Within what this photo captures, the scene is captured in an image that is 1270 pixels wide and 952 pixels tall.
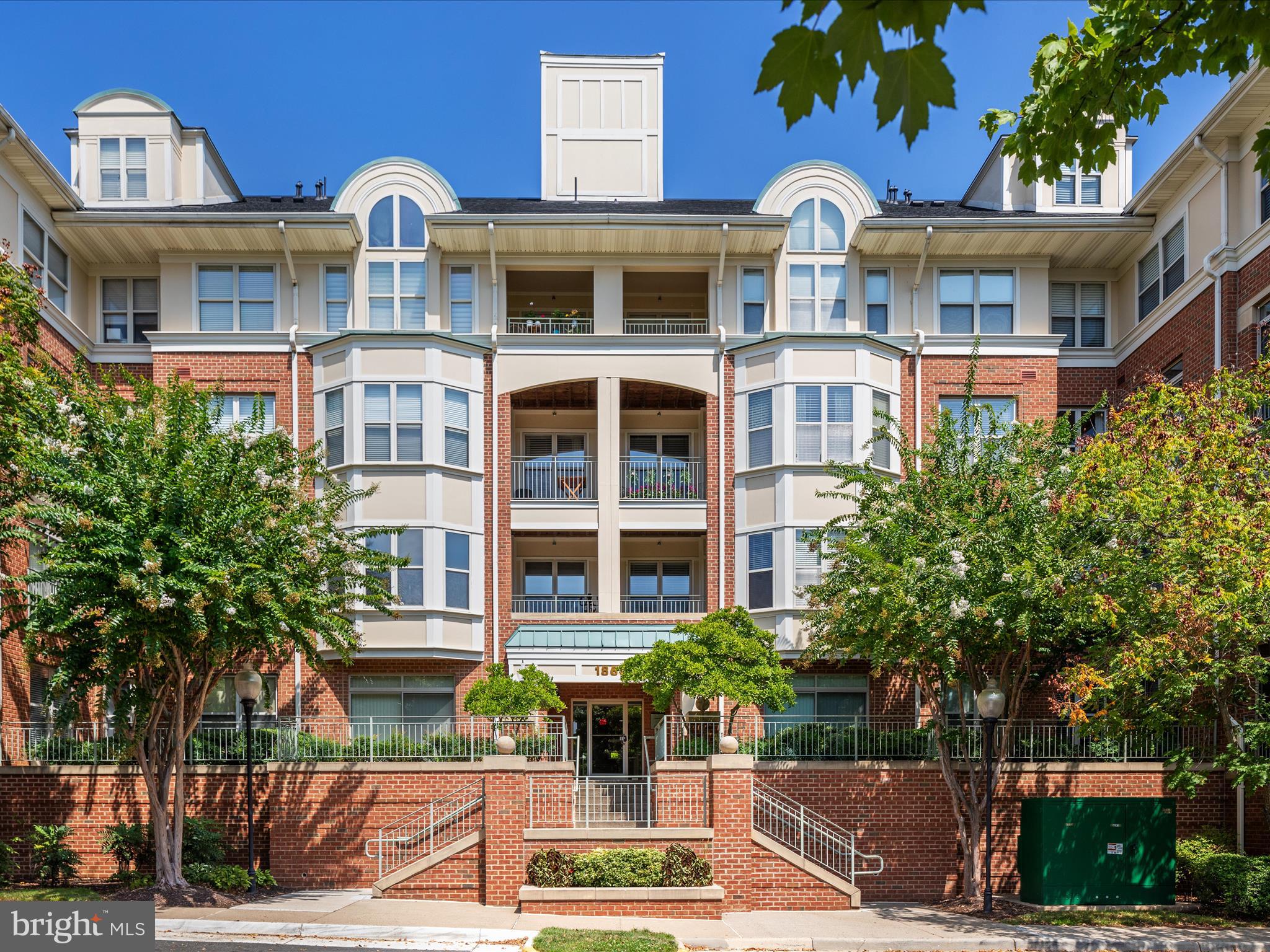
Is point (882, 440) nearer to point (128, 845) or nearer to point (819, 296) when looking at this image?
point (819, 296)

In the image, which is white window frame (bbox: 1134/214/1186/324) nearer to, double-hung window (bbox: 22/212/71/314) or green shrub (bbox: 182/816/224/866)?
green shrub (bbox: 182/816/224/866)

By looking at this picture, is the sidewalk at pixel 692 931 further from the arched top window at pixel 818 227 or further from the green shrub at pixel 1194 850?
the arched top window at pixel 818 227

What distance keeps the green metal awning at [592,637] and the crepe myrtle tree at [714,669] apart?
3.00m

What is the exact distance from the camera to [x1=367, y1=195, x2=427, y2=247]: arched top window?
28141 mm

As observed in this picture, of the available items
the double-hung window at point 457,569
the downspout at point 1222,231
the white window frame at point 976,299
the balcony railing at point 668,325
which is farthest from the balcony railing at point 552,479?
the downspout at point 1222,231

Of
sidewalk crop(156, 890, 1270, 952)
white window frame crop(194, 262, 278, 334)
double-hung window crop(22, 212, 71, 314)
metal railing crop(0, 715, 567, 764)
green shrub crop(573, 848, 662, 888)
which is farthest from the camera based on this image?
white window frame crop(194, 262, 278, 334)

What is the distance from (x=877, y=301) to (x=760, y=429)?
467cm

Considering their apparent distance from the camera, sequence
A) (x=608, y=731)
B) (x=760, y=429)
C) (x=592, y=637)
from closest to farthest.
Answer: (x=592, y=637)
(x=760, y=429)
(x=608, y=731)

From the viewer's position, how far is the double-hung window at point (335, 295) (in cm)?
2795

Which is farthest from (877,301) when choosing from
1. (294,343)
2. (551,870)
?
(551,870)

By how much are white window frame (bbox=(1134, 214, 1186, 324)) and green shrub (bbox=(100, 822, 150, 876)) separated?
78.0 feet

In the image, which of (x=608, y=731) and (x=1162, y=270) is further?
(x=608, y=731)

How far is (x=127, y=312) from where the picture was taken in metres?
28.4

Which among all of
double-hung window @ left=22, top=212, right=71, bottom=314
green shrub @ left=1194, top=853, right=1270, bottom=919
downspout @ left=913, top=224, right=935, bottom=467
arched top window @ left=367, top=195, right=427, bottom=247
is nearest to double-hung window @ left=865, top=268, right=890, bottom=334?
downspout @ left=913, top=224, right=935, bottom=467
